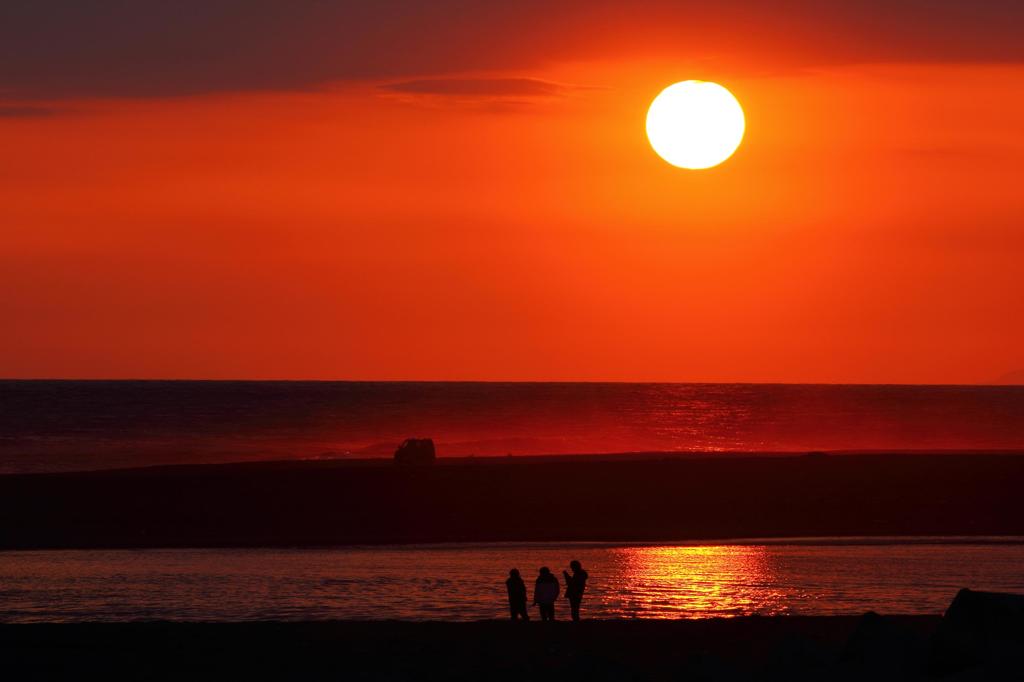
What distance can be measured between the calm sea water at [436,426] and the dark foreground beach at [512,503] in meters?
28.3

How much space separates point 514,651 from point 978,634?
7.69 meters

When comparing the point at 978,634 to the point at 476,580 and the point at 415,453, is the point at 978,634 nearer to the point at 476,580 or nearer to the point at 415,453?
the point at 476,580

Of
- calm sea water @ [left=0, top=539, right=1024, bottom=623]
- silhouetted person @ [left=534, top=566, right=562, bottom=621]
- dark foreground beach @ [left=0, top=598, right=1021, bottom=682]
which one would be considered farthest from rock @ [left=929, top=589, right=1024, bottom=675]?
calm sea water @ [left=0, top=539, right=1024, bottom=623]

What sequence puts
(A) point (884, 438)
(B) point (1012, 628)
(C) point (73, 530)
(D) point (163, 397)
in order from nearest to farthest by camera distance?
(B) point (1012, 628), (C) point (73, 530), (A) point (884, 438), (D) point (163, 397)

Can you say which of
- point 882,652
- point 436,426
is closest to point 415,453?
point 882,652

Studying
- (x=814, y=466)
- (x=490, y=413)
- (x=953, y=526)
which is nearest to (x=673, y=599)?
(x=953, y=526)

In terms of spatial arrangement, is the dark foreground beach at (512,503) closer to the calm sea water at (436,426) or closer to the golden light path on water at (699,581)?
the golden light path on water at (699,581)

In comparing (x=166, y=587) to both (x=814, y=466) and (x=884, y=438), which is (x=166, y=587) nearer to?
(x=814, y=466)

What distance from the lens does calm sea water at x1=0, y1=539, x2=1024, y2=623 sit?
30.0 meters

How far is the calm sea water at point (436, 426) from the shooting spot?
100m

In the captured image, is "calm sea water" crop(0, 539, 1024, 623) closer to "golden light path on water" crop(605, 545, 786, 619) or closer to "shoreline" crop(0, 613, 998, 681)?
"golden light path on water" crop(605, 545, 786, 619)

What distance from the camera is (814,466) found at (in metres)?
60.7

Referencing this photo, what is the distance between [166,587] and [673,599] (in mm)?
11584

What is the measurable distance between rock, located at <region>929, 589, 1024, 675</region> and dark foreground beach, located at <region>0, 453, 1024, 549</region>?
26170 millimetres
